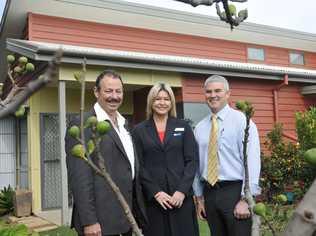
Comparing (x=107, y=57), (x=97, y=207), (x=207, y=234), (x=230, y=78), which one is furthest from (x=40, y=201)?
(x=97, y=207)

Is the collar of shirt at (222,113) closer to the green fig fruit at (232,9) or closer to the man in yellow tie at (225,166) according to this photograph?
the man in yellow tie at (225,166)

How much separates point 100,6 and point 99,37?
0.86 metres

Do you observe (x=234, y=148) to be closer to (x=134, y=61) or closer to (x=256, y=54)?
(x=134, y=61)

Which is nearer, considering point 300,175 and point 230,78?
point 300,175

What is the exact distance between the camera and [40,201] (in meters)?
9.87

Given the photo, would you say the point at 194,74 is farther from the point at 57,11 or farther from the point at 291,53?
the point at 291,53

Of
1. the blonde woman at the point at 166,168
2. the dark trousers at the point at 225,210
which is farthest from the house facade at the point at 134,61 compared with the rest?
the dark trousers at the point at 225,210

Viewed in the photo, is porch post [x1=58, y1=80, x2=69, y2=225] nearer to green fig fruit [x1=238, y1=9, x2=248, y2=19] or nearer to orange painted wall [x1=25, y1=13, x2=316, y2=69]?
orange painted wall [x1=25, y1=13, x2=316, y2=69]

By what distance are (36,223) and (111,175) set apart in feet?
20.0

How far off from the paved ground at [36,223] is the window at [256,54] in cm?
915

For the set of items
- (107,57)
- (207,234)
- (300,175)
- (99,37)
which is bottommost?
(207,234)

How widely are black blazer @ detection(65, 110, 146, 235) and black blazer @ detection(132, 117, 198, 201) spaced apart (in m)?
0.39

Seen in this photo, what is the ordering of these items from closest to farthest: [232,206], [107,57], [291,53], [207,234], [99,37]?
[232,206]
[207,234]
[107,57]
[99,37]
[291,53]

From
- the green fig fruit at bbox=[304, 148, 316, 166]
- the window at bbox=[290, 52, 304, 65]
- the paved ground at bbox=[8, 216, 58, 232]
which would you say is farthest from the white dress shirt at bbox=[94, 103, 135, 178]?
the window at bbox=[290, 52, 304, 65]
